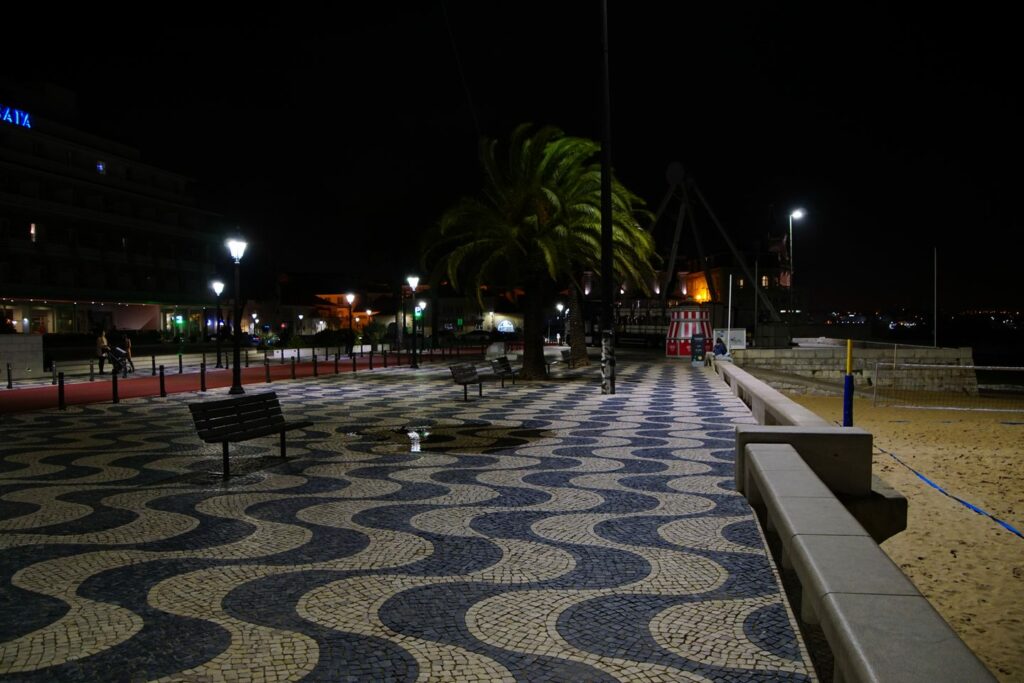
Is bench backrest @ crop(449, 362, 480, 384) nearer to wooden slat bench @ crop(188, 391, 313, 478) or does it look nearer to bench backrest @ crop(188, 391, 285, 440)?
wooden slat bench @ crop(188, 391, 313, 478)

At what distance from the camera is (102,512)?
7.19 metres

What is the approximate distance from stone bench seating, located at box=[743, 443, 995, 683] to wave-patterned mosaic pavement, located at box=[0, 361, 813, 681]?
60 cm

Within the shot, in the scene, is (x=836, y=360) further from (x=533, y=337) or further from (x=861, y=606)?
(x=861, y=606)

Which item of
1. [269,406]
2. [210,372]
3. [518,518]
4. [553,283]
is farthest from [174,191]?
[518,518]

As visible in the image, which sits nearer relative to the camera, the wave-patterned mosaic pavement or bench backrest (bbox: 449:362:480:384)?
the wave-patterned mosaic pavement

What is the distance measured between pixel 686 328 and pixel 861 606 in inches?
1499

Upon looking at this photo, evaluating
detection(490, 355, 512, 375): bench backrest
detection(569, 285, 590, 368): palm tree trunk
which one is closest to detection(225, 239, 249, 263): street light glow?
detection(490, 355, 512, 375): bench backrest

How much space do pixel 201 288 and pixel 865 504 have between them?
66692 millimetres

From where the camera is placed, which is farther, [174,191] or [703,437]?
[174,191]

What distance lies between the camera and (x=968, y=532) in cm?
764

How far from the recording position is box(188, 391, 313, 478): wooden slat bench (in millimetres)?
8875

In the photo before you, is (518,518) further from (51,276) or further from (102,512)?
(51,276)

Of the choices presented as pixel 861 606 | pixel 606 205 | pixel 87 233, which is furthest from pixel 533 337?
pixel 87 233

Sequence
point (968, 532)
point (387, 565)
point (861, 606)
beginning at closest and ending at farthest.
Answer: point (861, 606) < point (387, 565) < point (968, 532)
